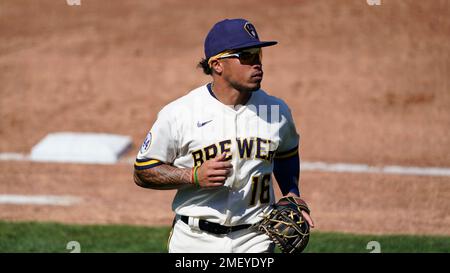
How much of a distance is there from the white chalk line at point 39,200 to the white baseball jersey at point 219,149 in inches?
205

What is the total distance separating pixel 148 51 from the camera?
16312 millimetres

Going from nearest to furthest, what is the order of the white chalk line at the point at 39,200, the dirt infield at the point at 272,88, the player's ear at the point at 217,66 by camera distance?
the player's ear at the point at 217,66, the white chalk line at the point at 39,200, the dirt infield at the point at 272,88

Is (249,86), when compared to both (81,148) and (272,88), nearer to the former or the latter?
(81,148)

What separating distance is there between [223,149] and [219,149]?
1.0 inches

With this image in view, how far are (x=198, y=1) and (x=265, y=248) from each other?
12.5 m

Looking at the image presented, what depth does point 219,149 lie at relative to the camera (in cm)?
582

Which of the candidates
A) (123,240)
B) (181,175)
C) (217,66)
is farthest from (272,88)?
(181,175)

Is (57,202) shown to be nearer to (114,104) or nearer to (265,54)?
(114,104)

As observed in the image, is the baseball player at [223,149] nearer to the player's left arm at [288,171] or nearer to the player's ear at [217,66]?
the player's ear at [217,66]

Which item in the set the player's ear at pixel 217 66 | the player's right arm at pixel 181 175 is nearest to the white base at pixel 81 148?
the player's right arm at pixel 181 175

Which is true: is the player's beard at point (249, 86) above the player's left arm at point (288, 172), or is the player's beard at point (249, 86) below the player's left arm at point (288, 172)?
above

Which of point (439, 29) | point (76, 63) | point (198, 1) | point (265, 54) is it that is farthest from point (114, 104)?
point (439, 29)

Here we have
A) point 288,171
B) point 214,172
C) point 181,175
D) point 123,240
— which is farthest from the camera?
point 123,240

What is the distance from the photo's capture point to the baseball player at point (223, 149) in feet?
19.0
